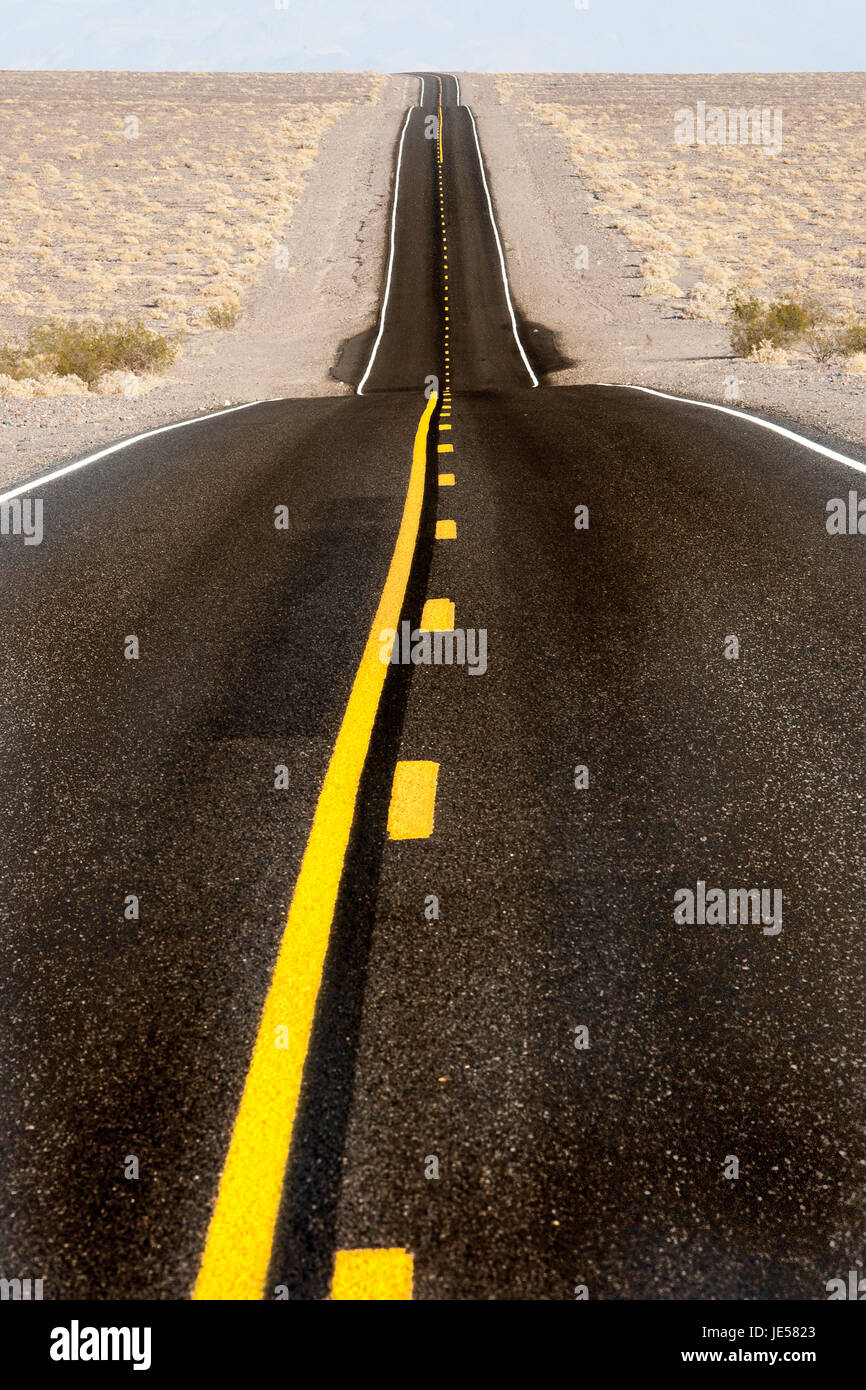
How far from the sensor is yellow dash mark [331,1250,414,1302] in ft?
6.09

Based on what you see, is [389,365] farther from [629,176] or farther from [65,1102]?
[629,176]

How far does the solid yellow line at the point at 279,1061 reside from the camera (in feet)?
6.38

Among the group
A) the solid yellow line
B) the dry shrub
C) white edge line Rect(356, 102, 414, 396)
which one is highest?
white edge line Rect(356, 102, 414, 396)

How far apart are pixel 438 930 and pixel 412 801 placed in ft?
2.57

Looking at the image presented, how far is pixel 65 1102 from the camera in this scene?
2311 mm

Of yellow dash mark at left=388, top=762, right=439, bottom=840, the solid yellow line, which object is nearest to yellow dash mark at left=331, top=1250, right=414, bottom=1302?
the solid yellow line

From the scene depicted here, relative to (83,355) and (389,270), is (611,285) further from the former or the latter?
(83,355)

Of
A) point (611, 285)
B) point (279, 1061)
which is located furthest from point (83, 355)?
point (611, 285)

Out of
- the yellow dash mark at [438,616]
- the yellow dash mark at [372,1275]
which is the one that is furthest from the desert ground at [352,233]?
the yellow dash mark at [372,1275]

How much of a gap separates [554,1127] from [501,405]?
1347cm

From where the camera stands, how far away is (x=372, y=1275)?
1.88 meters

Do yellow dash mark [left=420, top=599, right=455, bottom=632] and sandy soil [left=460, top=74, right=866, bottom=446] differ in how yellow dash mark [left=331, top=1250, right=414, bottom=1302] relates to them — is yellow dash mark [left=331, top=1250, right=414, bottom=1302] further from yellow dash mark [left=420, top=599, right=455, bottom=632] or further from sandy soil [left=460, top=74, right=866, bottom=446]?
sandy soil [left=460, top=74, right=866, bottom=446]

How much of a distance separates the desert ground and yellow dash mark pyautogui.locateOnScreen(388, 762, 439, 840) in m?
8.35
